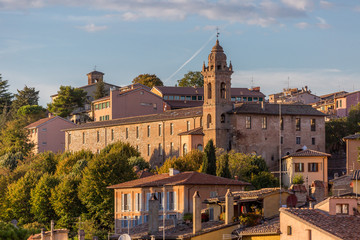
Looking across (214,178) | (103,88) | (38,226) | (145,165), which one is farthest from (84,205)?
(103,88)

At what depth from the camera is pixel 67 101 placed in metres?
128

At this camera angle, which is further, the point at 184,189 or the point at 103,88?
the point at 103,88

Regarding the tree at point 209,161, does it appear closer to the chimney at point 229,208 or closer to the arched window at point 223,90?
the arched window at point 223,90

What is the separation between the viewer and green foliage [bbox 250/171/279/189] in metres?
75.0

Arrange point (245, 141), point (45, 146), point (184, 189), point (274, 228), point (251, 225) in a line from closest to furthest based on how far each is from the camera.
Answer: point (274, 228), point (251, 225), point (184, 189), point (245, 141), point (45, 146)

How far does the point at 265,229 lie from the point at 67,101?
89.6 meters

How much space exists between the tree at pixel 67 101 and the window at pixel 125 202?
63.6m

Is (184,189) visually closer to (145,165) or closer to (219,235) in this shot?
(219,235)

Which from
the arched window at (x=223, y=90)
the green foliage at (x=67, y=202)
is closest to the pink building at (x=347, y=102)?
the arched window at (x=223, y=90)

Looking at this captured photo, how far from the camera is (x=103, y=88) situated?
130 meters

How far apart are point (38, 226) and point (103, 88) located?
55.7m

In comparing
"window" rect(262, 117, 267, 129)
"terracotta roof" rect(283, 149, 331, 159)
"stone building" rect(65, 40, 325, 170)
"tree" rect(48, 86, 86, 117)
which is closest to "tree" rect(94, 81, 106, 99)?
"tree" rect(48, 86, 86, 117)

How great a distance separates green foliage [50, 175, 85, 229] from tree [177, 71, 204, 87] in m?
54.1

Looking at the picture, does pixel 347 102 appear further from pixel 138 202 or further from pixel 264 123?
pixel 138 202
